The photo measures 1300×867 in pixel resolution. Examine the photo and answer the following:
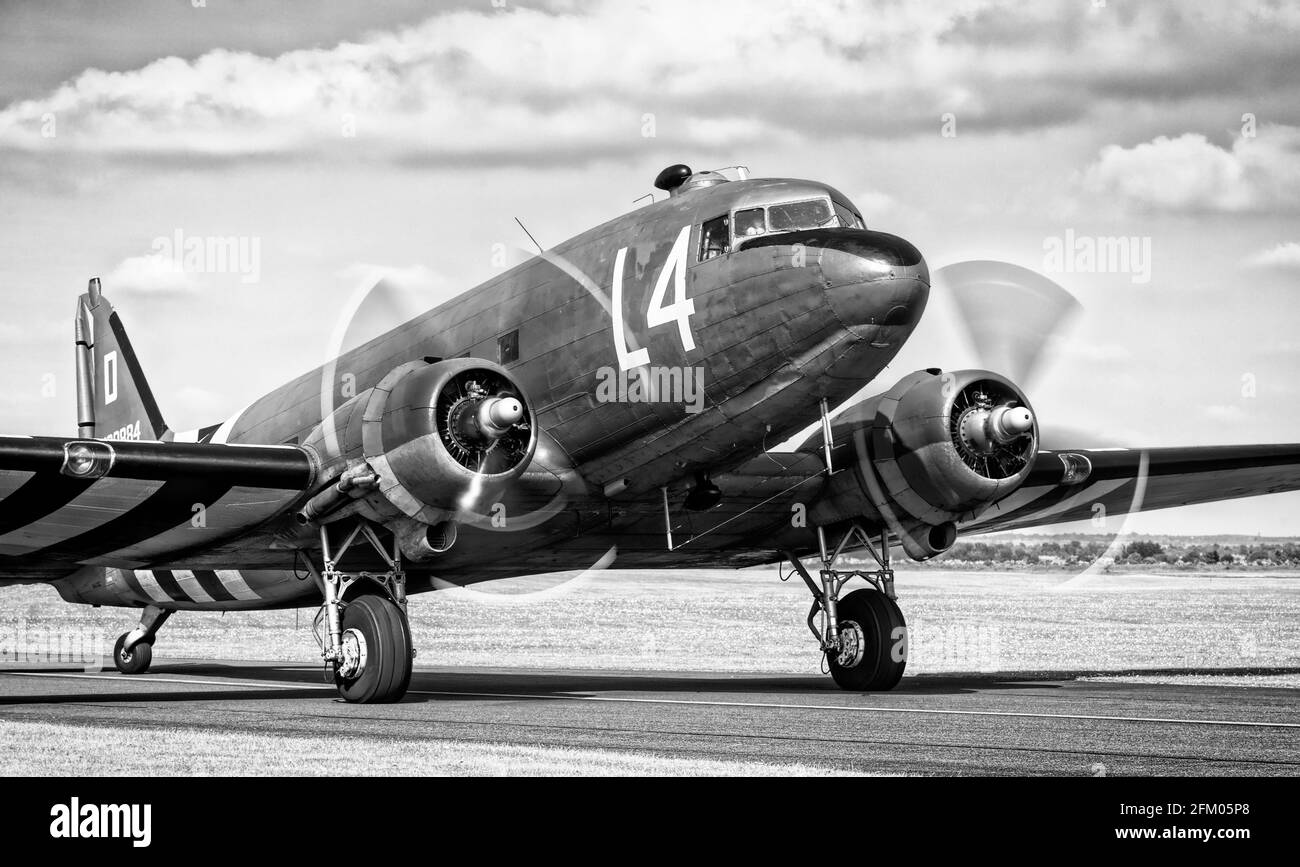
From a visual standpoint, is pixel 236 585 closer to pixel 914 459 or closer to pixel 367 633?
pixel 367 633

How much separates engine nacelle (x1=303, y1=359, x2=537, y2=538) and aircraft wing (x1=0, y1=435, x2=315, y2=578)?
1016 millimetres

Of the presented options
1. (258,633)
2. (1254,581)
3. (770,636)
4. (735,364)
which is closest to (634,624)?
(770,636)

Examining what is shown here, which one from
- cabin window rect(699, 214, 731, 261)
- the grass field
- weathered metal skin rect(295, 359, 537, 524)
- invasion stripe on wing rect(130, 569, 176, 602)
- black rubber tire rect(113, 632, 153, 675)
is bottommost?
the grass field

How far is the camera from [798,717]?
44.5 ft

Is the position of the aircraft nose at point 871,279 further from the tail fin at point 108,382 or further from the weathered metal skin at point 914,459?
the tail fin at point 108,382

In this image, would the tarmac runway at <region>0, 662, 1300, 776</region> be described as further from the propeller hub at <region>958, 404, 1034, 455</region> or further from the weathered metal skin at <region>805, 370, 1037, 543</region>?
the propeller hub at <region>958, 404, 1034, 455</region>

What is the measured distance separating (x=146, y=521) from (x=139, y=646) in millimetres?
8050

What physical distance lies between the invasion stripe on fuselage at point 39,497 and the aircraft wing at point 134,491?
11 mm

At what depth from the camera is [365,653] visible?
15.3m

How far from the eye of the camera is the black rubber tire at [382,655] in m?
15.2

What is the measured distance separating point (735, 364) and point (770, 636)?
2339cm

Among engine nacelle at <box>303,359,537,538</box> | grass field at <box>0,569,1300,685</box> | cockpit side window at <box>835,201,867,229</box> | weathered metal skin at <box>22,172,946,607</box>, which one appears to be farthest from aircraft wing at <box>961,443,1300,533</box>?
engine nacelle at <box>303,359,537,538</box>

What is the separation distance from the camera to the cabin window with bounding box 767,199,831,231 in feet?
48.1
